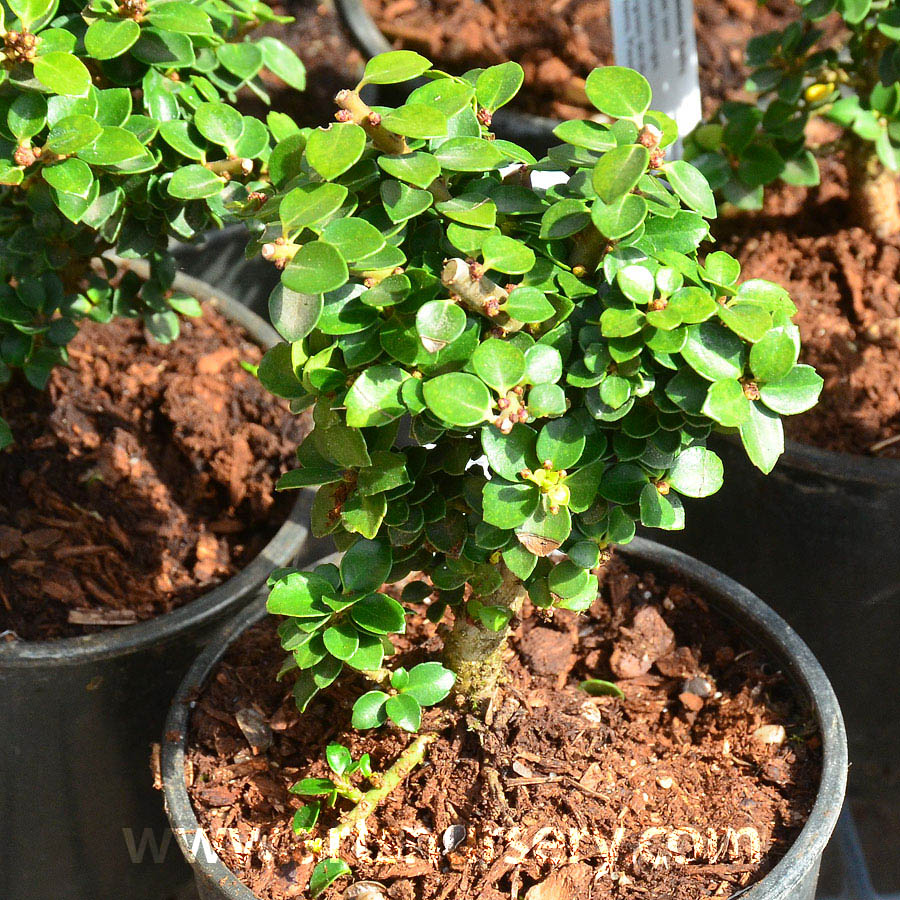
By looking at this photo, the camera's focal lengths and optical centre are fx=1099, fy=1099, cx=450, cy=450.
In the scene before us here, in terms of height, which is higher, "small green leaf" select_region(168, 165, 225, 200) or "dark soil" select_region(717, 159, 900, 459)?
"small green leaf" select_region(168, 165, 225, 200)

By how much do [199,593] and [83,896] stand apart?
1.37 feet

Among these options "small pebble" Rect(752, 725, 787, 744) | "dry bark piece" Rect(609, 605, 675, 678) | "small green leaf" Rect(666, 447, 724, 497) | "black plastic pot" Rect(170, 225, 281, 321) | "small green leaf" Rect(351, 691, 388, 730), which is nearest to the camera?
"small green leaf" Rect(666, 447, 724, 497)

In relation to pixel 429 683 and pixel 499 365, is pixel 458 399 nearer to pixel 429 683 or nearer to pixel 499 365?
pixel 499 365

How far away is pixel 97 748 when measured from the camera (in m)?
1.34

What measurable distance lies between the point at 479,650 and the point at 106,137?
0.60m

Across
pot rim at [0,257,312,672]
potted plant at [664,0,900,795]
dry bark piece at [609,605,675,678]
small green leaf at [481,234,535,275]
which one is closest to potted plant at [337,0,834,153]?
potted plant at [664,0,900,795]

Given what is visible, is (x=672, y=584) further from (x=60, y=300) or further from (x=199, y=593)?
(x=60, y=300)

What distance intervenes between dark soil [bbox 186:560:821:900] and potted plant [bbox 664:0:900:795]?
0.91 ft

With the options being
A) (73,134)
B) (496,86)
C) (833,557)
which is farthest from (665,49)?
(73,134)

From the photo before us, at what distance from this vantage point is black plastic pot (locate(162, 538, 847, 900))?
0.97 metres

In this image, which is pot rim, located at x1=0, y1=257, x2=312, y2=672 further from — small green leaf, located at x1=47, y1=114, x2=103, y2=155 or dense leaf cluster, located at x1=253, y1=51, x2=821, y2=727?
small green leaf, located at x1=47, y1=114, x2=103, y2=155

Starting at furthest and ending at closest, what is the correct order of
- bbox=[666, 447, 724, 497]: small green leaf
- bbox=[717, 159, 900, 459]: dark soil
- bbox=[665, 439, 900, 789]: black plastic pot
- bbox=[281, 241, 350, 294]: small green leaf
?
1. bbox=[717, 159, 900, 459]: dark soil
2. bbox=[665, 439, 900, 789]: black plastic pot
3. bbox=[666, 447, 724, 497]: small green leaf
4. bbox=[281, 241, 350, 294]: small green leaf

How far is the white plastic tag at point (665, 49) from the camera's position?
1.69 m

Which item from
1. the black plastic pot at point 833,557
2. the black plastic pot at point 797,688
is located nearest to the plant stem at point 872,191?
the black plastic pot at point 833,557
